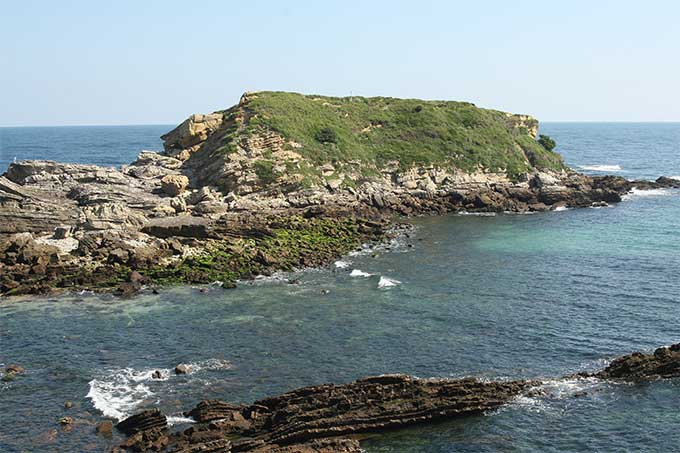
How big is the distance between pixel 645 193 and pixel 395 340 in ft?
274

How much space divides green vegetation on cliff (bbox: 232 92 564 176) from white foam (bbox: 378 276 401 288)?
141 feet

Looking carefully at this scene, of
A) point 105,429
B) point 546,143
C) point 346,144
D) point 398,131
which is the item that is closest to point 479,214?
point 346,144

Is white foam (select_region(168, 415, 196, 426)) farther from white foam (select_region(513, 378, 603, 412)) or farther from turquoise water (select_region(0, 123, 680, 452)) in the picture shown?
white foam (select_region(513, 378, 603, 412))

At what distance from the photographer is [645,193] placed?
11012cm

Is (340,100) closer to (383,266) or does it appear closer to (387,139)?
(387,139)

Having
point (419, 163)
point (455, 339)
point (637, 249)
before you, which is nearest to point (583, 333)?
point (455, 339)

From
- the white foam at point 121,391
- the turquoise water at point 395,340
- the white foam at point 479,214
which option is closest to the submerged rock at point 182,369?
the turquoise water at point 395,340

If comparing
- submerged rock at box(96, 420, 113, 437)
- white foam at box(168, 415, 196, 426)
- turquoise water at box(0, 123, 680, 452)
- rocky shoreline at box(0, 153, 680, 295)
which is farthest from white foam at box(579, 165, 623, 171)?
submerged rock at box(96, 420, 113, 437)

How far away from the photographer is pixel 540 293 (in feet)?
181

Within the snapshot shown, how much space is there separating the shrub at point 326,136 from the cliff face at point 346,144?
18 cm

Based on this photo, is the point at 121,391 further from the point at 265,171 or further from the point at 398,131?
the point at 398,131

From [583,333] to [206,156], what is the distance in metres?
67.2

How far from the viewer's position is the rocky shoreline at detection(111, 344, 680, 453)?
29.9 m

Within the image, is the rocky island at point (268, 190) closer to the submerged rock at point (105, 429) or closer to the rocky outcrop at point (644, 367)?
the submerged rock at point (105, 429)
